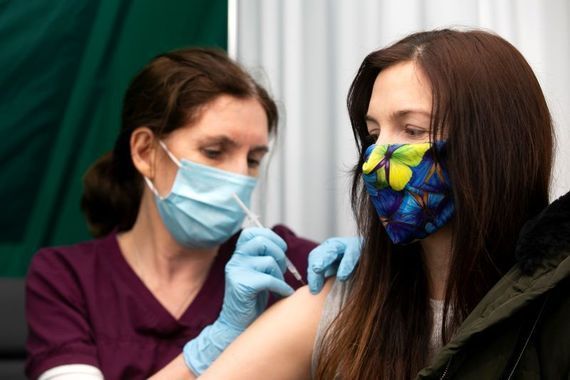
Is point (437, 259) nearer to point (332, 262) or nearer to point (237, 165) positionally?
point (332, 262)

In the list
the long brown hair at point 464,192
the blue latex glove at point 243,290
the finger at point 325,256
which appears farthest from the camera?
the blue latex glove at point 243,290

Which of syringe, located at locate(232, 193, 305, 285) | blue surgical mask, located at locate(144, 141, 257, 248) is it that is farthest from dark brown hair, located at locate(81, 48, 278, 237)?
syringe, located at locate(232, 193, 305, 285)

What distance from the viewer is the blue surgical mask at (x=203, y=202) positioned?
7.04 ft

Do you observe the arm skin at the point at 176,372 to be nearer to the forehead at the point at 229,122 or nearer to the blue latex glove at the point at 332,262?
the blue latex glove at the point at 332,262

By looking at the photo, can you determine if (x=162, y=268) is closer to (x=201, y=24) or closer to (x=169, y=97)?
(x=169, y=97)

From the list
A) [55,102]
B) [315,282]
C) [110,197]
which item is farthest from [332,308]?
[55,102]

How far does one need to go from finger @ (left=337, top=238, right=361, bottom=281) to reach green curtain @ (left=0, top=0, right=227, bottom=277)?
1.22 meters

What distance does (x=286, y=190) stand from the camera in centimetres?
257

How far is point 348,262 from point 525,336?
464mm

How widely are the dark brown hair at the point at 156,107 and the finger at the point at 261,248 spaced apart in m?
0.43

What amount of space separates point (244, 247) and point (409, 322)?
480 millimetres

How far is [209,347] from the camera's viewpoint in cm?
190

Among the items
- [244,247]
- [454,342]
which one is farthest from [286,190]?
[454,342]

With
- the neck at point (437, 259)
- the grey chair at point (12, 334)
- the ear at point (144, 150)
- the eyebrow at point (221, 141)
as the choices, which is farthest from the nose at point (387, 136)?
the grey chair at point (12, 334)
